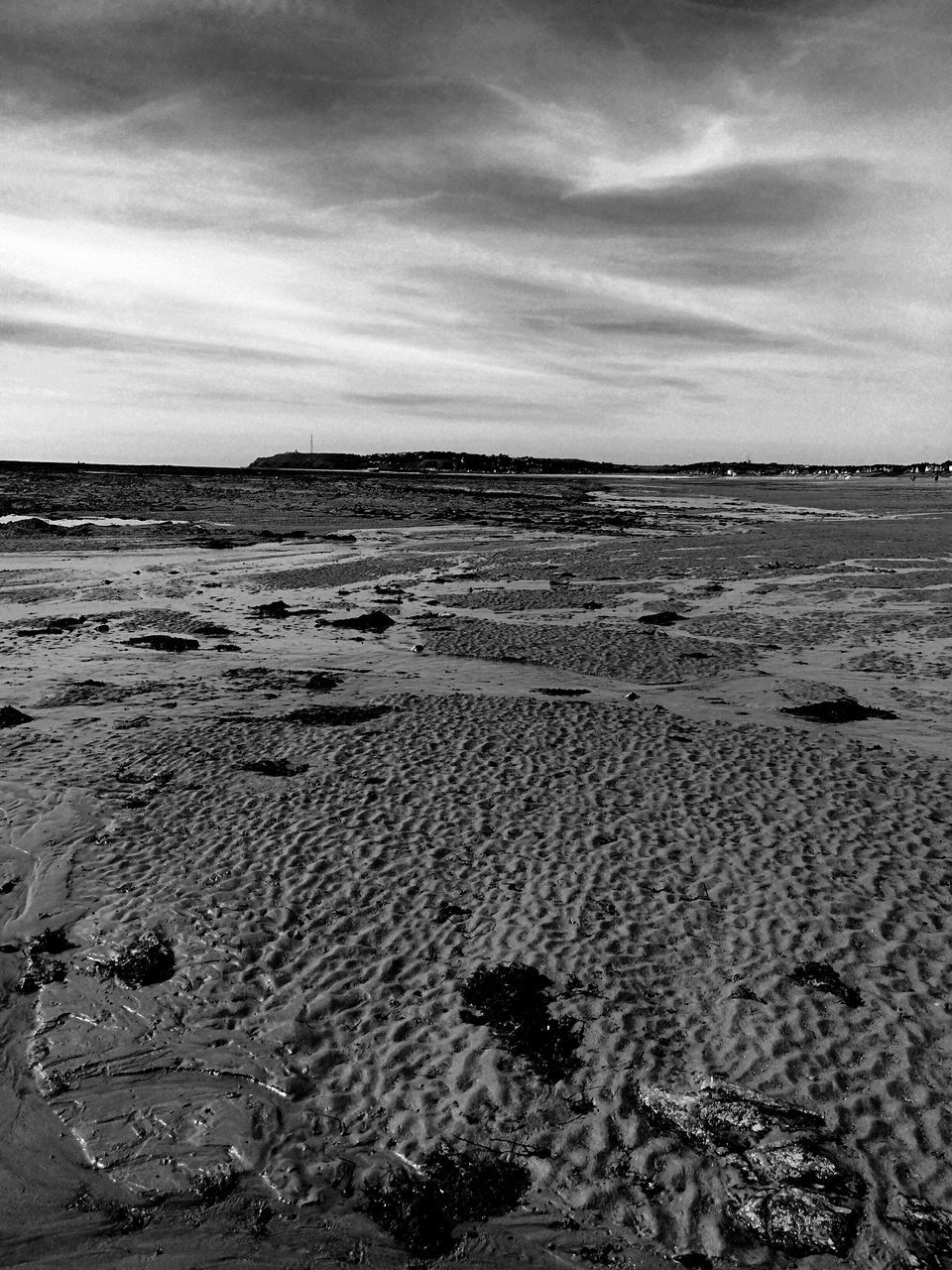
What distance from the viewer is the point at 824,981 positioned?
22.2ft

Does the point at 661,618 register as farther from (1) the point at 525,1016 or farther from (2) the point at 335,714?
(1) the point at 525,1016

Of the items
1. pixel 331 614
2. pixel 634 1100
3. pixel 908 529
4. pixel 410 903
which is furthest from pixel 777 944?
pixel 908 529

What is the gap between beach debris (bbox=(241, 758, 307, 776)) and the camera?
11.1 meters

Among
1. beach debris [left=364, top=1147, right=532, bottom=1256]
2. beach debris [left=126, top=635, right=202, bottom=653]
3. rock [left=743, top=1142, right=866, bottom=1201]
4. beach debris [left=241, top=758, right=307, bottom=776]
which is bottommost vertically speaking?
beach debris [left=364, top=1147, right=532, bottom=1256]

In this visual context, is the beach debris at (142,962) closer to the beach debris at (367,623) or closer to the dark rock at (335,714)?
the dark rock at (335,714)

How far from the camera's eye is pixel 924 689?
14.9 metres

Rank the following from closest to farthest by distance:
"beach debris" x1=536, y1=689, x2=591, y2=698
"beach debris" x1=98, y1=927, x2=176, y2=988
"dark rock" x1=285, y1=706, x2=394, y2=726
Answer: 1. "beach debris" x1=98, y1=927, x2=176, y2=988
2. "dark rock" x1=285, y1=706, x2=394, y2=726
3. "beach debris" x1=536, y1=689, x2=591, y2=698

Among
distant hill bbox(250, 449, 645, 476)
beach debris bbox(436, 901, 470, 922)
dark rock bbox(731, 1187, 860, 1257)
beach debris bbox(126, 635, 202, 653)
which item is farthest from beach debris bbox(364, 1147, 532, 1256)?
distant hill bbox(250, 449, 645, 476)

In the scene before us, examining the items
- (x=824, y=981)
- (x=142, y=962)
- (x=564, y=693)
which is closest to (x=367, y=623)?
(x=564, y=693)

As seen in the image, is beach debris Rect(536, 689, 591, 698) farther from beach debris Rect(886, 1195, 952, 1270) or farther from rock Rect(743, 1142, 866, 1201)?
beach debris Rect(886, 1195, 952, 1270)

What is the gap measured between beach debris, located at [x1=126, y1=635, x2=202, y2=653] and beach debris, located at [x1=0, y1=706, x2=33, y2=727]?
15.4 ft

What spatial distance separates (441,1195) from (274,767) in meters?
6.97

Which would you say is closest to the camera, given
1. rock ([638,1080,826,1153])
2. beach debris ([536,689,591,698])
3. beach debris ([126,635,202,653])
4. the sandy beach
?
the sandy beach

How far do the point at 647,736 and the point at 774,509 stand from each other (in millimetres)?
54385
